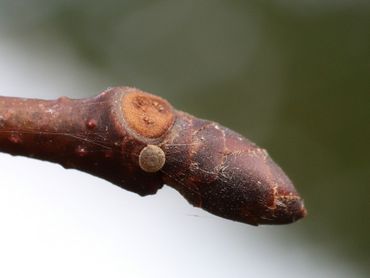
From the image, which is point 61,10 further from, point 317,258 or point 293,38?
point 317,258

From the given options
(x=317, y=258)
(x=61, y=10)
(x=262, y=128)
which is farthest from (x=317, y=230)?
(x=61, y=10)

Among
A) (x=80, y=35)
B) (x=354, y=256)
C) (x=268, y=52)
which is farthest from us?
(x=80, y=35)

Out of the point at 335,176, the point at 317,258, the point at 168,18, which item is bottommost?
the point at 317,258

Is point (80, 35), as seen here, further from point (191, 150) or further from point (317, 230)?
point (191, 150)

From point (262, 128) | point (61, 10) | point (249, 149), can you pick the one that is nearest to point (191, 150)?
point (249, 149)

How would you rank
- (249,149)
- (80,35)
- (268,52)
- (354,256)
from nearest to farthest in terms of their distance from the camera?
(249,149) < (354,256) < (268,52) < (80,35)

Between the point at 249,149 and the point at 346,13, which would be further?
the point at 346,13

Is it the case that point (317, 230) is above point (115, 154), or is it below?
above
